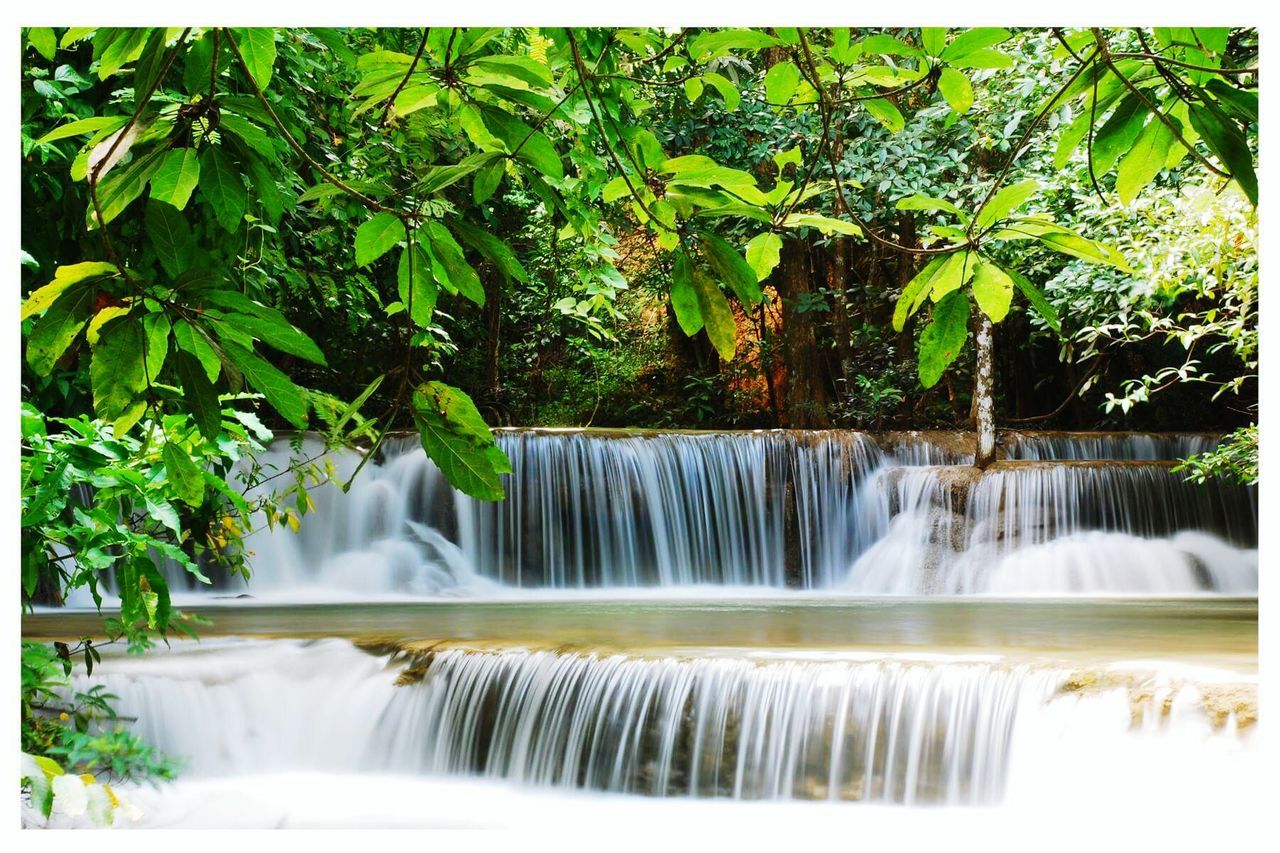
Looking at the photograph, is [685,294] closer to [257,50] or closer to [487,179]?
[487,179]

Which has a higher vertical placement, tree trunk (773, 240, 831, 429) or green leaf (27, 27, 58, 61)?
tree trunk (773, 240, 831, 429)

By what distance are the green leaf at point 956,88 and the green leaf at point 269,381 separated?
475 millimetres

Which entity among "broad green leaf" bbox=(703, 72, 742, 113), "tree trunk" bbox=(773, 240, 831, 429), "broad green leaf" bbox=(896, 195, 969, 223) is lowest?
"broad green leaf" bbox=(896, 195, 969, 223)

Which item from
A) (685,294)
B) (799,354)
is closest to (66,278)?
(685,294)

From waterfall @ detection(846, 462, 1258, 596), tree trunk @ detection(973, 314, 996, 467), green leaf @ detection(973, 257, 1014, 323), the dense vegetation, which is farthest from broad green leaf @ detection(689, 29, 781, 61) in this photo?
tree trunk @ detection(973, 314, 996, 467)

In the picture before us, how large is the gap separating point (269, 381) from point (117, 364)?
0.09 metres

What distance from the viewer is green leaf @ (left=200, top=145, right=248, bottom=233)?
0.66m

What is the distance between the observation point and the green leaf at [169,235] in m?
0.64

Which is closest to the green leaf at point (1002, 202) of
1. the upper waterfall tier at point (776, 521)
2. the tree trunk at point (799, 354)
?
the upper waterfall tier at point (776, 521)

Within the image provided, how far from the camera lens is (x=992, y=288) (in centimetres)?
64

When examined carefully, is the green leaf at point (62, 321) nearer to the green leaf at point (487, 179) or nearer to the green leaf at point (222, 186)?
the green leaf at point (222, 186)

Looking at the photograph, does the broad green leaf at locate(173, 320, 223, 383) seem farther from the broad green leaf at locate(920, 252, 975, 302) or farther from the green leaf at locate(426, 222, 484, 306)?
the broad green leaf at locate(920, 252, 975, 302)

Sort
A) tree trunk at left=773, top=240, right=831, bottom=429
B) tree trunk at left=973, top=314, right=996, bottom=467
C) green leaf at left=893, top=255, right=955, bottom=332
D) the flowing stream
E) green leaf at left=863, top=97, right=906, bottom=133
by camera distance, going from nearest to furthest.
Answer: green leaf at left=893, top=255, right=955, bottom=332
green leaf at left=863, top=97, right=906, bottom=133
the flowing stream
tree trunk at left=973, top=314, right=996, bottom=467
tree trunk at left=773, top=240, right=831, bottom=429

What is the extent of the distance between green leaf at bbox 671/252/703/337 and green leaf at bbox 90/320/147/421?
0.32 meters
